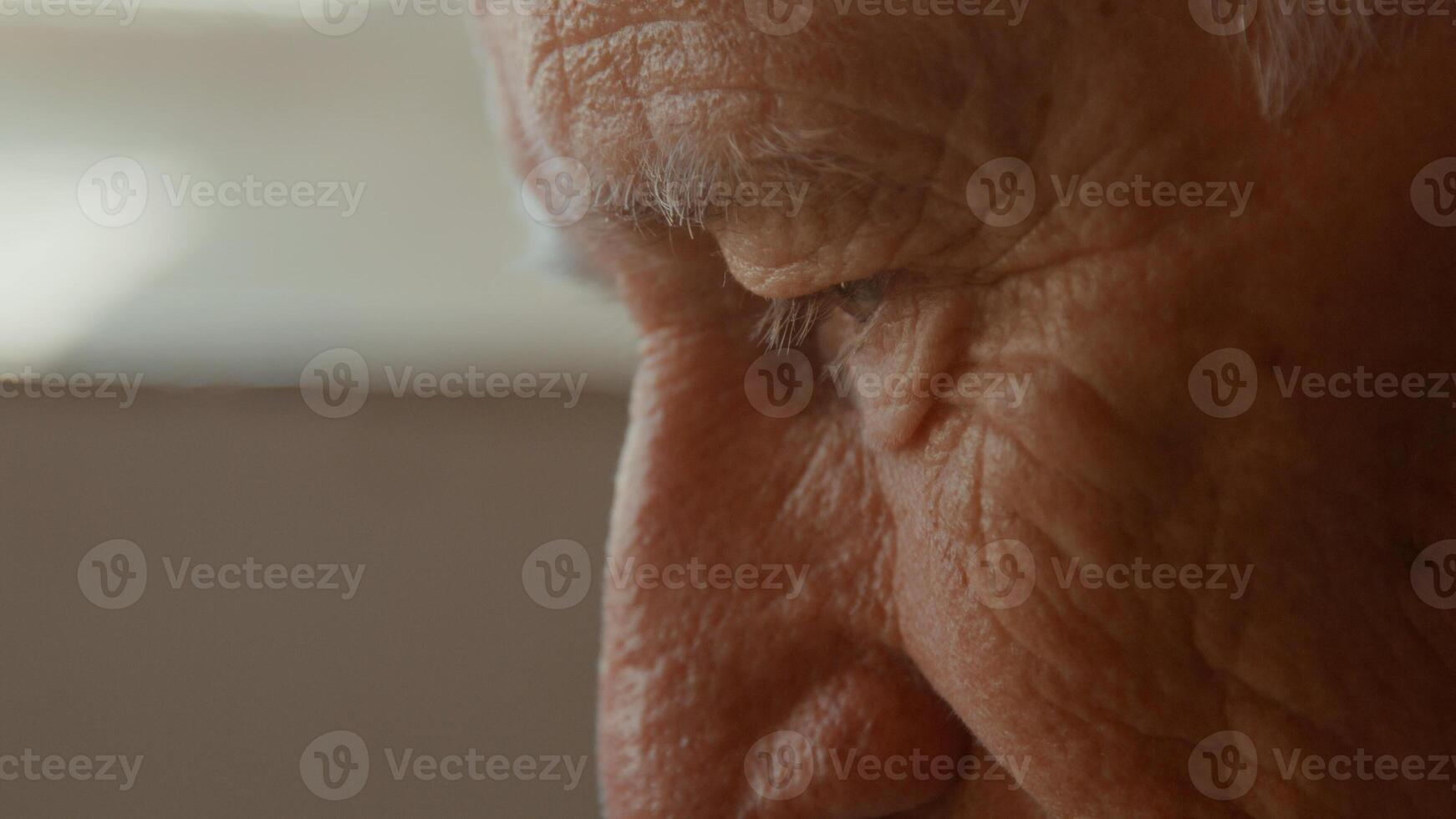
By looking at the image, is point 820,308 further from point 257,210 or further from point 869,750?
point 257,210

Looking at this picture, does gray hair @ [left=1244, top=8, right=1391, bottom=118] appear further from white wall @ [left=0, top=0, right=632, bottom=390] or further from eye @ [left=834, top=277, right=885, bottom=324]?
white wall @ [left=0, top=0, right=632, bottom=390]

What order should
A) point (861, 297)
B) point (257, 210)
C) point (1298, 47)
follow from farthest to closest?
point (257, 210) → point (861, 297) → point (1298, 47)

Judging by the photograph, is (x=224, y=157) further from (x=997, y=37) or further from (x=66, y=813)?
(x=997, y=37)

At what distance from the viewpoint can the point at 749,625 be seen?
0.60 meters

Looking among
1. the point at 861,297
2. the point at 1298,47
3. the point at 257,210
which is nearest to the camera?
the point at 1298,47

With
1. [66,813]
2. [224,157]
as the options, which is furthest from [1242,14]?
[66,813]

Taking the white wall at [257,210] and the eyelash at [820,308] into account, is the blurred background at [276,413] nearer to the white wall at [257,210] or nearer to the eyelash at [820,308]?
the white wall at [257,210]

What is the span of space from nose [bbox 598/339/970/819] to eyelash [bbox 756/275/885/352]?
56 mm

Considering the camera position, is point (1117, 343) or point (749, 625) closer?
point (1117, 343)

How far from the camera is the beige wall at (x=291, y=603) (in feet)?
6.36

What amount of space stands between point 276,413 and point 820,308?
161cm

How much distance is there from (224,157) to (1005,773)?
173cm

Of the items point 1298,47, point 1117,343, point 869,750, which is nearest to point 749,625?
point 869,750

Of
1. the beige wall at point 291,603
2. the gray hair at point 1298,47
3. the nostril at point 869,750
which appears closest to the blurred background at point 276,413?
the beige wall at point 291,603
